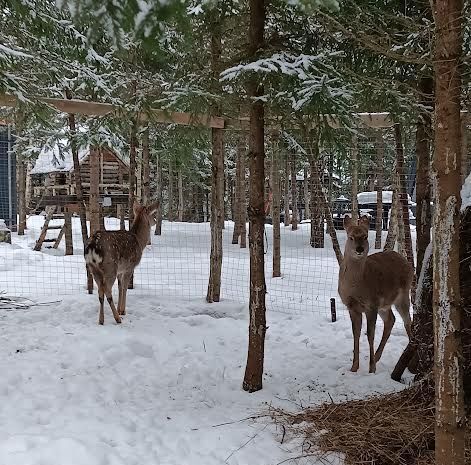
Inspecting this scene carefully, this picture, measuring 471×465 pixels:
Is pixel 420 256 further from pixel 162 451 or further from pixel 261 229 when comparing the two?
pixel 162 451

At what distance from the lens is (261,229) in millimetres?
4883

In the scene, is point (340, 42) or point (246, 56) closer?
point (246, 56)

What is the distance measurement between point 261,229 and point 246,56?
1649 mm

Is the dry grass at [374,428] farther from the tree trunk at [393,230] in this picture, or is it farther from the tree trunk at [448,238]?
the tree trunk at [393,230]

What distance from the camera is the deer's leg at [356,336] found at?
569cm

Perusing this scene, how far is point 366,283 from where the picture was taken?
234 inches

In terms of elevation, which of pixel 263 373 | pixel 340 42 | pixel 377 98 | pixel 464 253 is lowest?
pixel 263 373

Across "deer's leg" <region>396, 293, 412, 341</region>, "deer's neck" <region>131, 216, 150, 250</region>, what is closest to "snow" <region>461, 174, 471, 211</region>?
"deer's leg" <region>396, 293, 412, 341</region>

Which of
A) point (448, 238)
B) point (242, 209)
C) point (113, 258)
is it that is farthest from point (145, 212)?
point (242, 209)

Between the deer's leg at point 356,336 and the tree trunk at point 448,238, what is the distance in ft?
10.2

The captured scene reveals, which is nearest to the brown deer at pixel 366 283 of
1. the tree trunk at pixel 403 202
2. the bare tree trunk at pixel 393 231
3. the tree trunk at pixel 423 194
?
the tree trunk at pixel 423 194

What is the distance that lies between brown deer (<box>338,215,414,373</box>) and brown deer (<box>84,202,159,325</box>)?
10.6 ft

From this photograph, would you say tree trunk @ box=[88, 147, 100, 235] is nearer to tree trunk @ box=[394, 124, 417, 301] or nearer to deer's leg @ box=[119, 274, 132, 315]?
deer's leg @ box=[119, 274, 132, 315]

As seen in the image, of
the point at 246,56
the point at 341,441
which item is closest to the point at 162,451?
the point at 341,441
